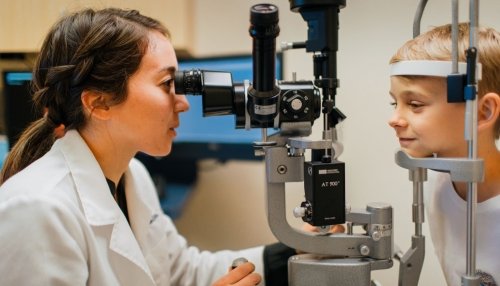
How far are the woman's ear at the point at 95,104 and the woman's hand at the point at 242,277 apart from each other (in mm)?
429

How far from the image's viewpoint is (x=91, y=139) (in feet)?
3.25

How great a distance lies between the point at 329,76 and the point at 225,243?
142 centimetres

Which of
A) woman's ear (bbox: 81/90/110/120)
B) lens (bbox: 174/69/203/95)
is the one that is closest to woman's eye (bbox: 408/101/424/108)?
lens (bbox: 174/69/203/95)

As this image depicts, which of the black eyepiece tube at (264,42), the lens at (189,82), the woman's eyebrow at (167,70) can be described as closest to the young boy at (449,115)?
the black eyepiece tube at (264,42)

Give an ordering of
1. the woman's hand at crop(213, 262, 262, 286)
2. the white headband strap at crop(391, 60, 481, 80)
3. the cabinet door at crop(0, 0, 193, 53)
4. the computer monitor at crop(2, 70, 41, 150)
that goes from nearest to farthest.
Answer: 1. the white headband strap at crop(391, 60, 481, 80)
2. the woman's hand at crop(213, 262, 262, 286)
3. the cabinet door at crop(0, 0, 193, 53)
4. the computer monitor at crop(2, 70, 41, 150)

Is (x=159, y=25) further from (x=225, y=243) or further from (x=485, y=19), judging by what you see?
(x=225, y=243)

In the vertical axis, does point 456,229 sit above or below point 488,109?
below

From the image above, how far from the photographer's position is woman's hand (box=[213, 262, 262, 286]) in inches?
35.3

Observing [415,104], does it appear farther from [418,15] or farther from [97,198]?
→ [97,198]

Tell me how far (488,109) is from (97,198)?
0.78 m

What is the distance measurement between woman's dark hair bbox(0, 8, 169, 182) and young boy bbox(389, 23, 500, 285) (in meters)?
0.54

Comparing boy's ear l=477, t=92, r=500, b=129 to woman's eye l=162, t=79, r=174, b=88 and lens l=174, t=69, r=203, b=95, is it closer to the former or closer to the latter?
lens l=174, t=69, r=203, b=95

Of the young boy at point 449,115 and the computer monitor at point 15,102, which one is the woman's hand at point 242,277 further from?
the computer monitor at point 15,102

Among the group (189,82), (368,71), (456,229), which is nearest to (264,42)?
(189,82)
